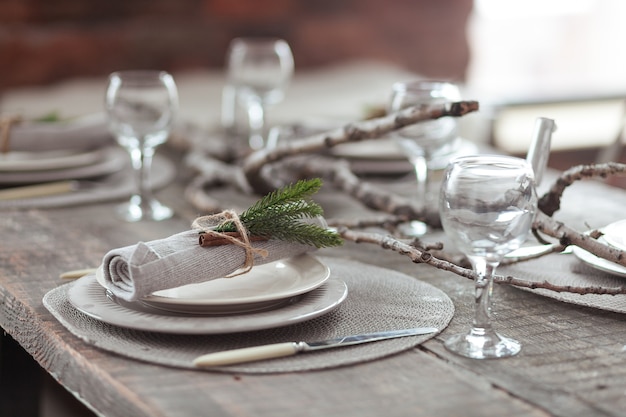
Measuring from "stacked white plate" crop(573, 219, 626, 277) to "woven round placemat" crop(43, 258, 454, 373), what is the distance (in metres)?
0.18

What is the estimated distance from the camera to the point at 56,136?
168 cm

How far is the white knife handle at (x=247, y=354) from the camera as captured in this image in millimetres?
820

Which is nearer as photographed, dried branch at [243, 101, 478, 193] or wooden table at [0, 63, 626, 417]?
wooden table at [0, 63, 626, 417]

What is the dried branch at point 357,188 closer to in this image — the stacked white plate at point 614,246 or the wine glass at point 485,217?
the stacked white plate at point 614,246

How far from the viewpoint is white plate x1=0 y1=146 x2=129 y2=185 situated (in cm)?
158

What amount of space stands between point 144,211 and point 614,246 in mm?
698

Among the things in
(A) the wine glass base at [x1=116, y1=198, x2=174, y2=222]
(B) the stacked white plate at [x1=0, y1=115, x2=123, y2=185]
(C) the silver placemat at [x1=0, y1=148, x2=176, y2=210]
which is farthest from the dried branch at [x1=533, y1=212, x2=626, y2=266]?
(B) the stacked white plate at [x1=0, y1=115, x2=123, y2=185]

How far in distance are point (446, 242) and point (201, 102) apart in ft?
6.66

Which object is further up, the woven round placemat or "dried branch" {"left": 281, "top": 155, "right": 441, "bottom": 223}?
"dried branch" {"left": 281, "top": 155, "right": 441, "bottom": 223}

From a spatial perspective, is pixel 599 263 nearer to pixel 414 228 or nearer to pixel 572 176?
pixel 572 176

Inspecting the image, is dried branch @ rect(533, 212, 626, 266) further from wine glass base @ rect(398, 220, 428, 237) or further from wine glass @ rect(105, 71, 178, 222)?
wine glass @ rect(105, 71, 178, 222)

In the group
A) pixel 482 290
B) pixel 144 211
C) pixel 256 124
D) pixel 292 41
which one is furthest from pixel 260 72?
pixel 292 41

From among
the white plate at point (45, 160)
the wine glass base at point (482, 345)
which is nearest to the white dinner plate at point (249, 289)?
the wine glass base at point (482, 345)

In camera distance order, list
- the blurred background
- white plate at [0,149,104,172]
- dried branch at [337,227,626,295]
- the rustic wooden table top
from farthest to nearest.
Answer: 1. the blurred background
2. white plate at [0,149,104,172]
3. dried branch at [337,227,626,295]
4. the rustic wooden table top
